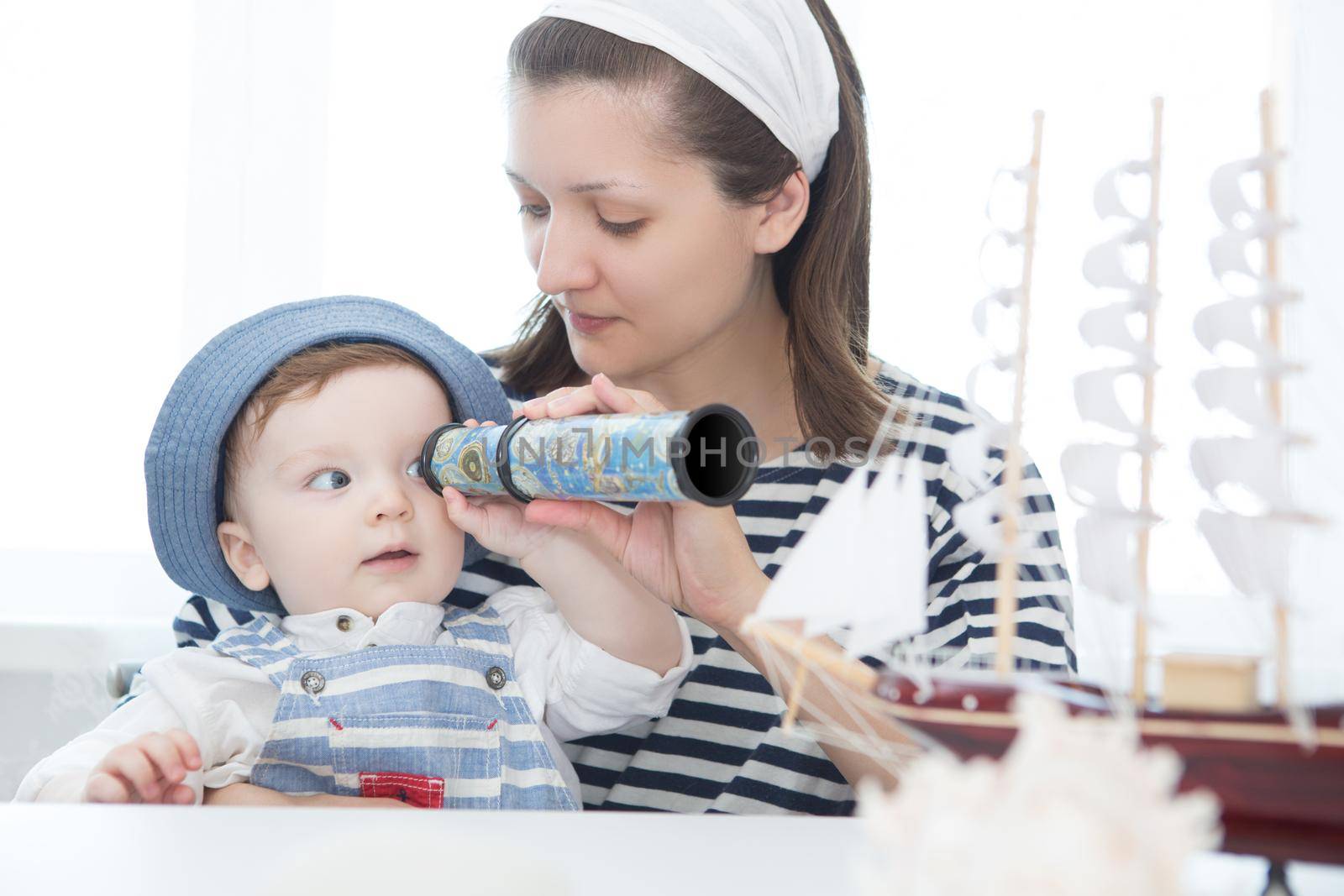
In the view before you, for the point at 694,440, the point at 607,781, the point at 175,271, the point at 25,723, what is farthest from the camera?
the point at 175,271

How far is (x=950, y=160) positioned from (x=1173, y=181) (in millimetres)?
387

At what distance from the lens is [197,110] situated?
2.07 metres

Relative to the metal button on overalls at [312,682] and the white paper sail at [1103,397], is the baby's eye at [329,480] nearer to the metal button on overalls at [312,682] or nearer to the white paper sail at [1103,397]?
the metal button on overalls at [312,682]

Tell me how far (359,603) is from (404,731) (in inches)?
4.9

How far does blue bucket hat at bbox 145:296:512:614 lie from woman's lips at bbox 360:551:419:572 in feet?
0.38

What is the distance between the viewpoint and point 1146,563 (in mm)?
516

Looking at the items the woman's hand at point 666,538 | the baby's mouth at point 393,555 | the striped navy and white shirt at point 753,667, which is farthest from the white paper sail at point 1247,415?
the baby's mouth at point 393,555

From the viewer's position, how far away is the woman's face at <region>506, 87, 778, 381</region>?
1.09 meters

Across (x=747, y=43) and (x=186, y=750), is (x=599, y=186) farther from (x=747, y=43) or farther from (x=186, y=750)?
(x=186, y=750)

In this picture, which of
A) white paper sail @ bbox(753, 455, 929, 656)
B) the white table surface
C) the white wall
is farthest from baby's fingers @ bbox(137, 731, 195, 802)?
the white wall

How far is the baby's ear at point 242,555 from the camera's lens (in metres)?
1.09

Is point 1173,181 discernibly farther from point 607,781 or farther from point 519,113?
point 607,781

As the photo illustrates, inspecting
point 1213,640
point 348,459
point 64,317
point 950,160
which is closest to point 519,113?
point 348,459

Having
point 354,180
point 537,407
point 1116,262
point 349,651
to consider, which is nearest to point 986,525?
point 1116,262
